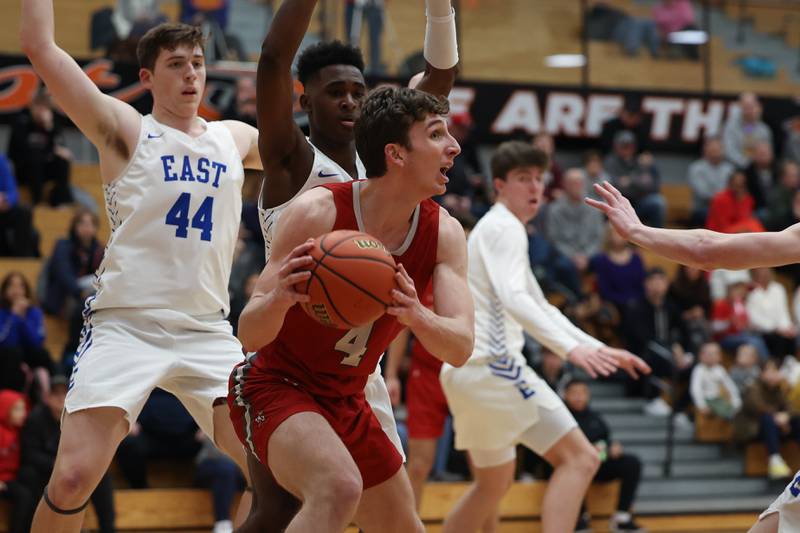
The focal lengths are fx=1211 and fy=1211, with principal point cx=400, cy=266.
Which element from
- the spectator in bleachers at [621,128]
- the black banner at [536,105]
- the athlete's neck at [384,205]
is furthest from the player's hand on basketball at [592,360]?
the spectator in bleachers at [621,128]

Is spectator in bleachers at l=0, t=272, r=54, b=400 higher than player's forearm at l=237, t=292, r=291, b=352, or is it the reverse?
player's forearm at l=237, t=292, r=291, b=352

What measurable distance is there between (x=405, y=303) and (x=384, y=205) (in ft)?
1.89

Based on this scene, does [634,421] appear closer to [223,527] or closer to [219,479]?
[219,479]

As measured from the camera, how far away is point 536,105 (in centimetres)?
1706

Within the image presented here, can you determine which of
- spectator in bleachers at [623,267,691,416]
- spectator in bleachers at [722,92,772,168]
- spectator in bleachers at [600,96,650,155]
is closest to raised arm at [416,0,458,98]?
spectator in bleachers at [623,267,691,416]

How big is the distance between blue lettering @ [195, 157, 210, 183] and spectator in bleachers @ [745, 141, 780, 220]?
12.0m

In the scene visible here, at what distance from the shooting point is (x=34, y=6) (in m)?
5.14

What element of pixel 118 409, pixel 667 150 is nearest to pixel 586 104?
pixel 667 150

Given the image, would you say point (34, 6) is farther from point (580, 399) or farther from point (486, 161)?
point (486, 161)

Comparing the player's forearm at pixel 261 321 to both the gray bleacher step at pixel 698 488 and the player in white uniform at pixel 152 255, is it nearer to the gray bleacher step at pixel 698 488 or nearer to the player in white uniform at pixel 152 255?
the player in white uniform at pixel 152 255

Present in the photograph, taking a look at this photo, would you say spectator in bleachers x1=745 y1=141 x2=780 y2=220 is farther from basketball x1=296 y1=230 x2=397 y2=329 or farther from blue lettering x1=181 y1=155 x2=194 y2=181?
basketball x1=296 y1=230 x2=397 y2=329

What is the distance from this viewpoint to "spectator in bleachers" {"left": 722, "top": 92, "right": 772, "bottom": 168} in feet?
55.4

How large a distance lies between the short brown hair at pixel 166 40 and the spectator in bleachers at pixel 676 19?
1325 centimetres

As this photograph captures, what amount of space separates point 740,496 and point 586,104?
692cm
